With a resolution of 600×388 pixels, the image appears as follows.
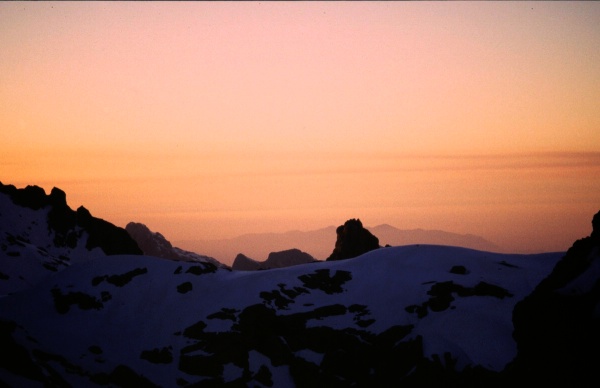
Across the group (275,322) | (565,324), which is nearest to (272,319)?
(275,322)

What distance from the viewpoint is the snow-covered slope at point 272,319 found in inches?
5276

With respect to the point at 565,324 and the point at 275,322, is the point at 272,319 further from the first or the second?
the point at 565,324

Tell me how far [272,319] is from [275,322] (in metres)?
0.99

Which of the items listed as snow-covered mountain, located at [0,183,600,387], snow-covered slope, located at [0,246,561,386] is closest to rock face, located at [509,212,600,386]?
snow-covered mountain, located at [0,183,600,387]

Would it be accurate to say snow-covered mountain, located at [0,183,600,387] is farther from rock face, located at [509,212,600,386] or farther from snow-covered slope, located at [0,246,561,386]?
rock face, located at [509,212,600,386]

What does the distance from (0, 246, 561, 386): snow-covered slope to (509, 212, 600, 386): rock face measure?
183 ft

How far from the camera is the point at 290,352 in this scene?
465 feet

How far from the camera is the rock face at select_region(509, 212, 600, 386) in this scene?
60.0 meters

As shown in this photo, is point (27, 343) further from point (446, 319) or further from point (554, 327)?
point (554, 327)

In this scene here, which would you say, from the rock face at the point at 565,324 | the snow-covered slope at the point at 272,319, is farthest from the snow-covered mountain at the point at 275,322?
the rock face at the point at 565,324

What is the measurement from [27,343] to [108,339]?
1600cm

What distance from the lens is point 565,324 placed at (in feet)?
208

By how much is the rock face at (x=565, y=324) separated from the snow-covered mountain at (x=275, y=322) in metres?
51.3

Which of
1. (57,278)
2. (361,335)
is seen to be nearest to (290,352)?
(361,335)
